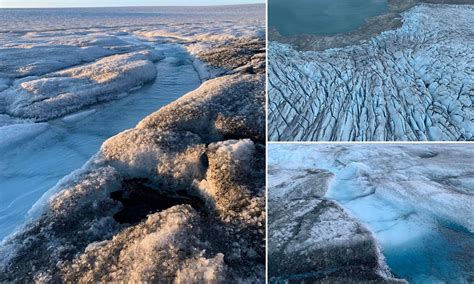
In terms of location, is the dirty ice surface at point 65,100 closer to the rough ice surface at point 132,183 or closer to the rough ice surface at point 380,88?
the rough ice surface at point 132,183

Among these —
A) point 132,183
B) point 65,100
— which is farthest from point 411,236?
point 65,100

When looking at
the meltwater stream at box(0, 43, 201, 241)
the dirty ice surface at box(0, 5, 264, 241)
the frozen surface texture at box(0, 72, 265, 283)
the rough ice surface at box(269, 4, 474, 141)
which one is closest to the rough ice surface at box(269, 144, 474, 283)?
the rough ice surface at box(269, 4, 474, 141)

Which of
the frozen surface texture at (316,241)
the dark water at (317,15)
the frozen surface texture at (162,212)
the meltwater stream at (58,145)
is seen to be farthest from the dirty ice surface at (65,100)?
the dark water at (317,15)

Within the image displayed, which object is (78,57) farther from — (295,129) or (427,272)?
(427,272)

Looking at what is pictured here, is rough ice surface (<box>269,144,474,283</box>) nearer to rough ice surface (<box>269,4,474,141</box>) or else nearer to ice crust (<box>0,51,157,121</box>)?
rough ice surface (<box>269,4,474,141</box>)

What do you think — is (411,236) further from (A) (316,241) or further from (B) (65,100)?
(B) (65,100)

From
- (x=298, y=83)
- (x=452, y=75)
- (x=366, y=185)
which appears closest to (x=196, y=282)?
(x=366, y=185)
